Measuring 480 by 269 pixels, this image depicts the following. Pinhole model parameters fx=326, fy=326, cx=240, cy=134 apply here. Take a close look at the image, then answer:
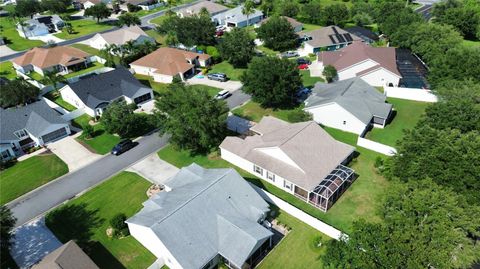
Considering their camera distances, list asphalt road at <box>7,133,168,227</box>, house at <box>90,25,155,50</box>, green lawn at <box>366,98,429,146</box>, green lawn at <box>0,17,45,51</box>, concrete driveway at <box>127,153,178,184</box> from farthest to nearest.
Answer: green lawn at <box>0,17,45,51</box>, house at <box>90,25,155,50</box>, green lawn at <box>366,98,429,146</box>, concrete driveway at <box>127,153,178,184</box>, asphalt road at <box>7,133,168,227</box>

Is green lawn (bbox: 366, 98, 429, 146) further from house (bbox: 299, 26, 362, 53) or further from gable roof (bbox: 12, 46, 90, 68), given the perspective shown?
gable roof (bbox: 12, 46, 90, 68)

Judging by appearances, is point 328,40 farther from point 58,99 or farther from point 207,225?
point 207,225

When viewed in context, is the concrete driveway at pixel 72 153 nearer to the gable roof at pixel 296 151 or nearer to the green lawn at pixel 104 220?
the green lawn at pixel 104 220

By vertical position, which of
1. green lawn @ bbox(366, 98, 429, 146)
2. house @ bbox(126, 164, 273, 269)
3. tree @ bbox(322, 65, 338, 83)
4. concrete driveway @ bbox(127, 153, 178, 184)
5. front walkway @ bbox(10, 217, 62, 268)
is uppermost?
house @ bbox(126, 164, 273, 269)

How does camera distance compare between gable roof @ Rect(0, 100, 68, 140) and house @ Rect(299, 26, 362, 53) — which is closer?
gable roof @ Rect(0, 100, 68, 140)

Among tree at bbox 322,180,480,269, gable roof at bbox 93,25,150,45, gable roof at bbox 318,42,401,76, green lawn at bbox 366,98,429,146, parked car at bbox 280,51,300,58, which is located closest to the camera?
tree at bbox 322,180,480,269

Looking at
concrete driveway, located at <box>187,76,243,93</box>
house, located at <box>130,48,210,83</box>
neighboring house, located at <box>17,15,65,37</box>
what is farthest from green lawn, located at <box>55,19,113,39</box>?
concrete driveway, located at <box>187,76,243,93</box>

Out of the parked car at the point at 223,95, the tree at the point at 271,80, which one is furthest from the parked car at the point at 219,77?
the tree at the point at 271,80
